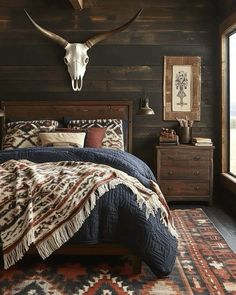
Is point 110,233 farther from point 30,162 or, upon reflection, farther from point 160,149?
point 160,149

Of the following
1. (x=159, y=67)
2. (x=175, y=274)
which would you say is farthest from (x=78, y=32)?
(x=175, y=274)

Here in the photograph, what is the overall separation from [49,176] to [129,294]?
0.95 m

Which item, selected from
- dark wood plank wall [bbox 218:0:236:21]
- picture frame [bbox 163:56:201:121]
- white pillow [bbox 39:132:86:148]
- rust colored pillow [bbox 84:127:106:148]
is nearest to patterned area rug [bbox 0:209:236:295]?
white pillow [bbox 39:132:86:148]

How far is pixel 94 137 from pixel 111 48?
1294mm

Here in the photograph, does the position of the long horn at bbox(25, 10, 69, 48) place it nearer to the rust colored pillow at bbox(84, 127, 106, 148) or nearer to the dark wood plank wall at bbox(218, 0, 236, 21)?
the rust colored pillow at bbox(84, 127, 106, 148)

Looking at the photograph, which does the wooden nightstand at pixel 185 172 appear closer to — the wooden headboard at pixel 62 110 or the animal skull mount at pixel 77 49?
the wooden headboard at pixel 62 110

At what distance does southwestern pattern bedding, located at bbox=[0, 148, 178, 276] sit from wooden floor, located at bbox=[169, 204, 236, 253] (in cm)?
94

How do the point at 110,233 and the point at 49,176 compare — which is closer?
the point at 110,233

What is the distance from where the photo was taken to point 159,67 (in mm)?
4789

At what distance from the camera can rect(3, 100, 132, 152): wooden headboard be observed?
471 cm

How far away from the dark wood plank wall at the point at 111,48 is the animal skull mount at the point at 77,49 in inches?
5.2

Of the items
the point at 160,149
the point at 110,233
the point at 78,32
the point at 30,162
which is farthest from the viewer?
the point at 78,32

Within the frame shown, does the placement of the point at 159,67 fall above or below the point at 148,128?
above

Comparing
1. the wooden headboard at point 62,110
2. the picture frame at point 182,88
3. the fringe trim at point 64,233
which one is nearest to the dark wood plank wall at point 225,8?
the picture frame at point 182,88
